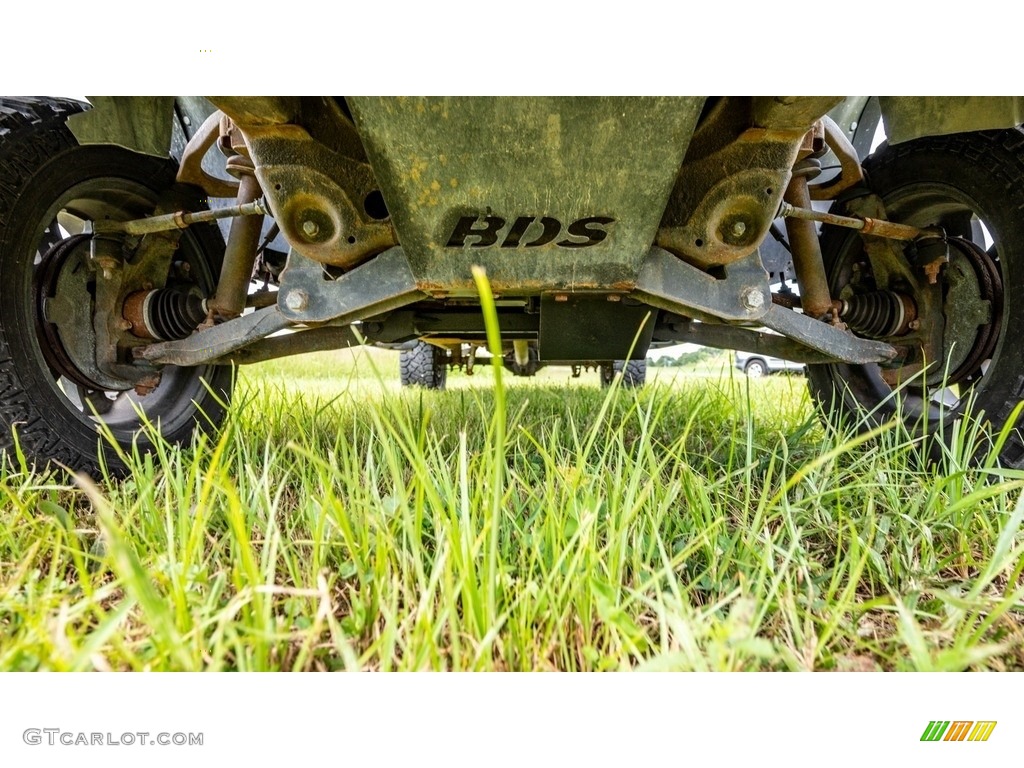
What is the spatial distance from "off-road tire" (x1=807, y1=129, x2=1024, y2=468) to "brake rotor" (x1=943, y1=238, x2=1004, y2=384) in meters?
0.06

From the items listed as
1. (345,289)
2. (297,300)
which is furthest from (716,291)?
(297,300)

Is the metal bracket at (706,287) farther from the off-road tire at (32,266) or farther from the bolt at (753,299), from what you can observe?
the off-road tire at (32,266)

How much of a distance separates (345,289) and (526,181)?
0.41 m

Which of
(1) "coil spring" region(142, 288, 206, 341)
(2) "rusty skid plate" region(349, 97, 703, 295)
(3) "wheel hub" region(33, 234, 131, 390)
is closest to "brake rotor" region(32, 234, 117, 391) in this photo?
(3) "wheel hub" region(33, 234, 131, 390)

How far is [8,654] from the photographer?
39 cm

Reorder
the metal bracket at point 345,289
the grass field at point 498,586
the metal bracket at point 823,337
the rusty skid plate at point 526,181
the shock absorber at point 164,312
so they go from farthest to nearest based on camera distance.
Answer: the shock absorber at point 164,312, the metal bracket at point 823,337, the metal bracket at point 345,289, the rusty skid plate at point 526,181, the grass field at point 498,586

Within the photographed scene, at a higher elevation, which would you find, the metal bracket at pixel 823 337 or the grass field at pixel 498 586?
the metal bracket at pixel 823 337

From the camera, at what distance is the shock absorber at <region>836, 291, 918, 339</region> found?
1327 millimetres

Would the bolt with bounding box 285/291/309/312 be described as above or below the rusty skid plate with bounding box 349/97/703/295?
below

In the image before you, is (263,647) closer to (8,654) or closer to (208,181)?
(8,654)

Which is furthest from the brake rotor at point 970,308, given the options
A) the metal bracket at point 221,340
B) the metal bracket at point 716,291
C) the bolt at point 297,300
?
the metal bracket at point 221,340

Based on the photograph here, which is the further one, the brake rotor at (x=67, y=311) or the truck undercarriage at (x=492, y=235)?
the brake rotor at (x=67, y=311)

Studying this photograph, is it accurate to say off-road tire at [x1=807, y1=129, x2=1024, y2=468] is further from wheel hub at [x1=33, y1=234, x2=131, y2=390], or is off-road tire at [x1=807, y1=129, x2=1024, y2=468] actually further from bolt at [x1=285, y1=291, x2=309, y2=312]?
wheel hub at [x1=33, y1=234, x2=131, y2=390]

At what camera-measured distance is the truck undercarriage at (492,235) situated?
788mm
